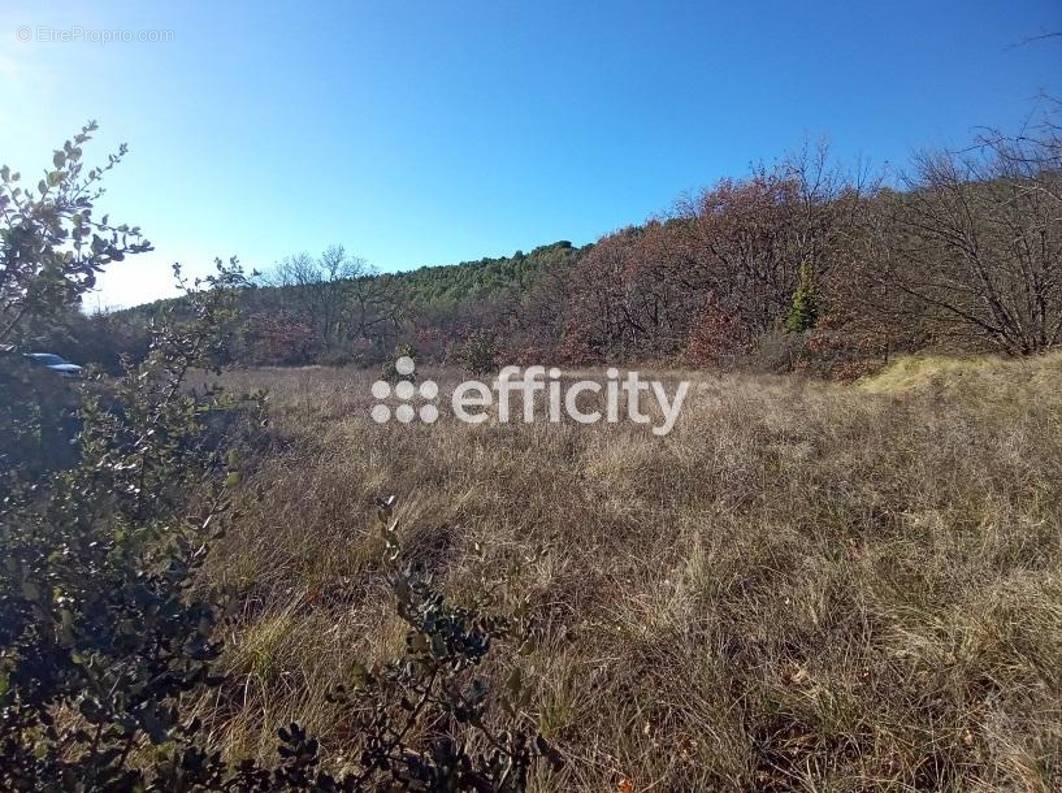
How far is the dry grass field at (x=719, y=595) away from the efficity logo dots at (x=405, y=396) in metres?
2.20

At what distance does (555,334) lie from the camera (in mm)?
24641

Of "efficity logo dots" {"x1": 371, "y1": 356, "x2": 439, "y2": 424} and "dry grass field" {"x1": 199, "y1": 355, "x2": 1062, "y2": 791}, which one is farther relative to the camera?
"efficity logo dots" {"x1": 371, "y1": 356, "x2": 439, "y2": 424}

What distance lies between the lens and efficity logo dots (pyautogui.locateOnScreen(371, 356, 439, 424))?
23.3 feet

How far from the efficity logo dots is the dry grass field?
7.21 ft

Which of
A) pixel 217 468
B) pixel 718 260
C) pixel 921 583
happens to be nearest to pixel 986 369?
pixel 921 583

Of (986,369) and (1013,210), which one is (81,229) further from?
(1013,210)

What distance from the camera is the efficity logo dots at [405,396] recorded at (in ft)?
23.3
